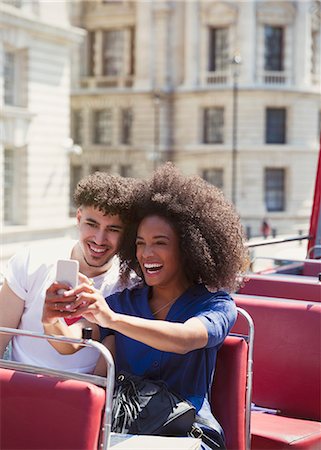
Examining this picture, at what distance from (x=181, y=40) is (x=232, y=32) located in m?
2.95

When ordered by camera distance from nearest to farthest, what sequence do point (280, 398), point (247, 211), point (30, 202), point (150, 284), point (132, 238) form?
1. point (150, 284)
2. point (132, 238)
3. point (280, 398)
4. point (30, 202)
5. point (247, 211)

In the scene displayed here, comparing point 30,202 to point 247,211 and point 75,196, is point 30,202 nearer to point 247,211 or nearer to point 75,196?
point 247,211

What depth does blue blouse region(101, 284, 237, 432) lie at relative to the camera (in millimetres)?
3850

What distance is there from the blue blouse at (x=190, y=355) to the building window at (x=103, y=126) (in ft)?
142

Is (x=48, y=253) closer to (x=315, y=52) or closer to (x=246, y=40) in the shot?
(x=246, y=40)

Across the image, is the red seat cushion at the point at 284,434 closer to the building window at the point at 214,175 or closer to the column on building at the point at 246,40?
the building window at the point at 214,175

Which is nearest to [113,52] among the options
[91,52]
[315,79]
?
[91,52]

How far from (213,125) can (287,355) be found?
40.6 m

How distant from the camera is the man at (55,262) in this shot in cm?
423

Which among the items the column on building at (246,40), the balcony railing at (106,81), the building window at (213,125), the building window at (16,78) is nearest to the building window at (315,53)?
the column on building at (246,40)

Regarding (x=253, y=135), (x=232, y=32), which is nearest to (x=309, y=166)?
(x=253, y=135)

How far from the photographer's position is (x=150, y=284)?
13.1ft

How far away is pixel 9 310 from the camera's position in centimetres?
429

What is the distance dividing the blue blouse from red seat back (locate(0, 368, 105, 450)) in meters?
0.66
